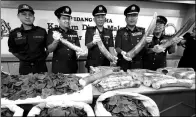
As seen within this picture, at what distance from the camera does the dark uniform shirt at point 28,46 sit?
230 centimetres

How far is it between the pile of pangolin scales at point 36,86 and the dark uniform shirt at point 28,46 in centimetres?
85

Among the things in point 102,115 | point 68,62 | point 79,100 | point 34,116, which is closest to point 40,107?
point 34,116

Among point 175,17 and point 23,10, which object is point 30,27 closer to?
point 23,10

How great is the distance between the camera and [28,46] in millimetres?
2312

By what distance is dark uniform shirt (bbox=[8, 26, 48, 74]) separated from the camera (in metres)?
2.30

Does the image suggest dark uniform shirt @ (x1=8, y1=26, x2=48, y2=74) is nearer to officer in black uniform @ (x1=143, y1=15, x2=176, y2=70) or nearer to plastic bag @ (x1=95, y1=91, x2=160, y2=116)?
plastic bag @ (x1=95, y1=91, x2=160, y2=116)

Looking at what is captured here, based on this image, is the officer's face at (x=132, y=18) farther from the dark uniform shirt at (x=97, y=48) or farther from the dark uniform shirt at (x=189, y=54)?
the dark uniform shirt at (x=189, y=54)

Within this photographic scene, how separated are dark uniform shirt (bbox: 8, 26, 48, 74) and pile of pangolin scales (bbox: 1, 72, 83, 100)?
850mm

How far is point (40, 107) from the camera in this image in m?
1.11

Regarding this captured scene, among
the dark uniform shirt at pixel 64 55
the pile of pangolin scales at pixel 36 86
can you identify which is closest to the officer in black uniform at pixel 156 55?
the dark uniform shirt at pixel 64 55

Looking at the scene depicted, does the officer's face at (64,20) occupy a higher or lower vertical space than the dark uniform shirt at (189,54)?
higher

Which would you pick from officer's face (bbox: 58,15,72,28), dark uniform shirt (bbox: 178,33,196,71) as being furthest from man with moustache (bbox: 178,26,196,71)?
officer's face (bbox: 58,15,72,28)

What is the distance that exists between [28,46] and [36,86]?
1212 mm

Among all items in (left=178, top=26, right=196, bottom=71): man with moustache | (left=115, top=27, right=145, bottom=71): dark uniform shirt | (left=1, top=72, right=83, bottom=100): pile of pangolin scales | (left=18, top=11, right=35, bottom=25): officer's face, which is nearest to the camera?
(left=1, top=72, right=83, bottom=100): pile of pangolin scales
